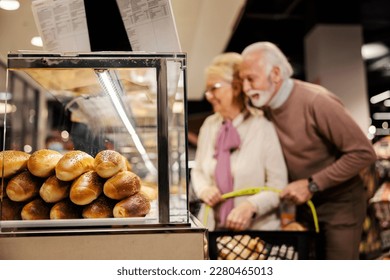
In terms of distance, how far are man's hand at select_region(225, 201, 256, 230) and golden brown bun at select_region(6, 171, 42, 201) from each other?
1261 mm

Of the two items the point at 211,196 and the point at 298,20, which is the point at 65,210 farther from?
the point at 298,20

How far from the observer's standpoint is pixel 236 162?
230 cm

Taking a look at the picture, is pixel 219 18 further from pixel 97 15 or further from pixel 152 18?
pixel 152 18

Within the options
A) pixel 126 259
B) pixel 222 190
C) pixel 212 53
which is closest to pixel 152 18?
pixel 126 259

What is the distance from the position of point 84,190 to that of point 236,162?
4.61 feet

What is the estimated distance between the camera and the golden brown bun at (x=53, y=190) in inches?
39.9

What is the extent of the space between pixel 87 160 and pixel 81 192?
11 cm

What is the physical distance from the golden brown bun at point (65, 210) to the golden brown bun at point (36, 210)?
0.8 inches

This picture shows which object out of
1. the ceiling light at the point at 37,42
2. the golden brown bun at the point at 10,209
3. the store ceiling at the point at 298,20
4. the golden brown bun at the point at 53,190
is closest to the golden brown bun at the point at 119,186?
the golden brown bun at the point at 53,190

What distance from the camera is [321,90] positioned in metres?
2.31

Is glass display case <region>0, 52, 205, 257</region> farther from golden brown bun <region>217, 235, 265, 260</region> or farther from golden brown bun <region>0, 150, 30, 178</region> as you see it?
golden brown bun <region>217, 235, 265, 260</region>

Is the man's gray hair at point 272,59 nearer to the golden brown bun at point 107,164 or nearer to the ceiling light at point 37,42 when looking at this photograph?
the ceiling light at point 37,42

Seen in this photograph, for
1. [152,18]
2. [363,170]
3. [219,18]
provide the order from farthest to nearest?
1. [219,18]
2. [363,170]
3. [152,18]

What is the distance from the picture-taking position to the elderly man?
2121 millimetres
